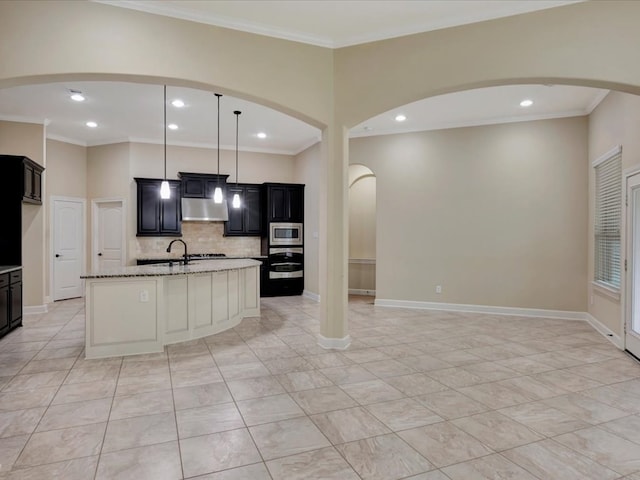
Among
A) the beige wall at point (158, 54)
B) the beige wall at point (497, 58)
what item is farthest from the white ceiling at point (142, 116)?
the beige wall at point (497, 58)

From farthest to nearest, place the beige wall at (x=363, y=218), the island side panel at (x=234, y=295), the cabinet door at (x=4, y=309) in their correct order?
the beige wall at (x=363, y=218)
the island side panel at (x=234, y=295)
the cabinet door at (x=4, y=309)

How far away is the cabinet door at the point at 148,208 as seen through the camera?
25.1ft

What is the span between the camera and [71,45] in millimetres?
3305

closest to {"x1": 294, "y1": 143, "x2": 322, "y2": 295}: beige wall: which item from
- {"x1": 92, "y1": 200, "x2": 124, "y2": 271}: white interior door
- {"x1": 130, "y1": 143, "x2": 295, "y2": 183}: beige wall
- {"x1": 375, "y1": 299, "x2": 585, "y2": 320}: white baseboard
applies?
{"x1": 130, "y1": 143, "x2": 295, "y2": 183}: beige wall

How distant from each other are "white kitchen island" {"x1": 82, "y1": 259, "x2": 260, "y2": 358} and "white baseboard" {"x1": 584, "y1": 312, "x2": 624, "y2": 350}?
496cm

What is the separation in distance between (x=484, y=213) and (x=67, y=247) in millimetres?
8098

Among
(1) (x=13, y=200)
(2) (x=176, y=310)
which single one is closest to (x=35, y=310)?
(1) (x=13, y=200)

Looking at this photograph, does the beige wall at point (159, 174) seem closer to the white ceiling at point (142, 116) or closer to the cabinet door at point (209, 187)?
the white ceiling at point (142, 116)

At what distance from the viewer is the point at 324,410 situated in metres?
2.94

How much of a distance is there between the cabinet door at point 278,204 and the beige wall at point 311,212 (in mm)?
440

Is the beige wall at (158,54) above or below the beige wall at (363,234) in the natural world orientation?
above

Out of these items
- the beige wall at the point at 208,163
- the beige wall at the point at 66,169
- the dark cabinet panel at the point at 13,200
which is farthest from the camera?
the beige wall at the point at 208,163

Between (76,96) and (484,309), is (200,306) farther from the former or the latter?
(484,309)

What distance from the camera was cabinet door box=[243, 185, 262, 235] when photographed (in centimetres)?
833
